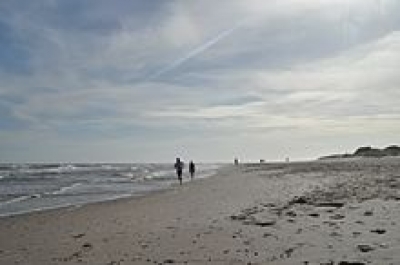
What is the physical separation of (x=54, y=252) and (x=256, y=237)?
15.3ft

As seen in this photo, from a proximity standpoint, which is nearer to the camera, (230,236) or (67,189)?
(230,236)

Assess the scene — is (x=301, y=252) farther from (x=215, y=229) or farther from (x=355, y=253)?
(x=215, y=229)

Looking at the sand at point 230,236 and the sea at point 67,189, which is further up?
the sea at point 67,189

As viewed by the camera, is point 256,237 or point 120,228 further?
point 120,228

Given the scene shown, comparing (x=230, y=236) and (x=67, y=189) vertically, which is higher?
(x=67, y=189)

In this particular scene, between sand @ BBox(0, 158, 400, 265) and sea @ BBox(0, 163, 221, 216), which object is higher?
sea @ BBox(0, 163, 221, 216)

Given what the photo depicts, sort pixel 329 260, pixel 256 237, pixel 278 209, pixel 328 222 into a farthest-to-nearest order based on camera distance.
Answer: pixel 278 209, pixel 328 222, pixel 256 237, pixel 329 260

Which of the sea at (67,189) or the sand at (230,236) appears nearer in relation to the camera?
the sand at (230,236)

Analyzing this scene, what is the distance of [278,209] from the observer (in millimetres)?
15297

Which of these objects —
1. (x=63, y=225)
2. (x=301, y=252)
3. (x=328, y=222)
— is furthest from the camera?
(x=63, y=225)

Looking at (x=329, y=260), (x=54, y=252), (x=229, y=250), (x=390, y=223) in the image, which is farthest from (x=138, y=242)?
(x=390, y=223)

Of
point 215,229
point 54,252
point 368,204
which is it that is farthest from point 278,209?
point 54,252

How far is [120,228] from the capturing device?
→ 14.2 metres

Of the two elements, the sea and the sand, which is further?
the sea
